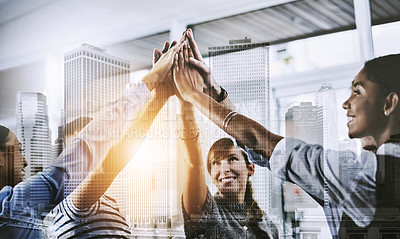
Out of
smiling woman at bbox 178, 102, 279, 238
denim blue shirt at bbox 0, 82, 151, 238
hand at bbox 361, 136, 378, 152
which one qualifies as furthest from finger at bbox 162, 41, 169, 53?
hand at bbox 361, 136, 378, 152

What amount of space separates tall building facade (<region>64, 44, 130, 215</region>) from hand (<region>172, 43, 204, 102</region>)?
0.33 metres

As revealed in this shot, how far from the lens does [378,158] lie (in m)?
1.99

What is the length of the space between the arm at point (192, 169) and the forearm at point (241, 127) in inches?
3.2

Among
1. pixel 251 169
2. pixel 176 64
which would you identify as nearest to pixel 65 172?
pixel 176 64

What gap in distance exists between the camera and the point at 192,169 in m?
2.25

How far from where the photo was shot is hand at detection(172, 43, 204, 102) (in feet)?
7.54

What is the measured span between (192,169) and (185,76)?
1.84 feet

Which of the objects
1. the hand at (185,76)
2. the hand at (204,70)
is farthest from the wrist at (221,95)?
the hand at (185,76)

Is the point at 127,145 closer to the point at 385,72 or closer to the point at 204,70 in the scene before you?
the point at 204,70

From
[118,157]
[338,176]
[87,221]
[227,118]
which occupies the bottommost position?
[87,221]

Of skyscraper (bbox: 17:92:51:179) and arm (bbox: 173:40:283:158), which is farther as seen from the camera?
skyscraper (bbox: 17:92:51:179)

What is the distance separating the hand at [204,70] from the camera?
225 centimetres

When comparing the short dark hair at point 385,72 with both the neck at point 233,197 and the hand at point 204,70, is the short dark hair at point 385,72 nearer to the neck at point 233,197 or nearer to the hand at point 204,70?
the hand at point 204,70

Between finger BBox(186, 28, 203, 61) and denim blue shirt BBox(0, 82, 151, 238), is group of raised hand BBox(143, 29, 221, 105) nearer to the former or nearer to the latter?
finger BBox(186, 28, 203, 61)
